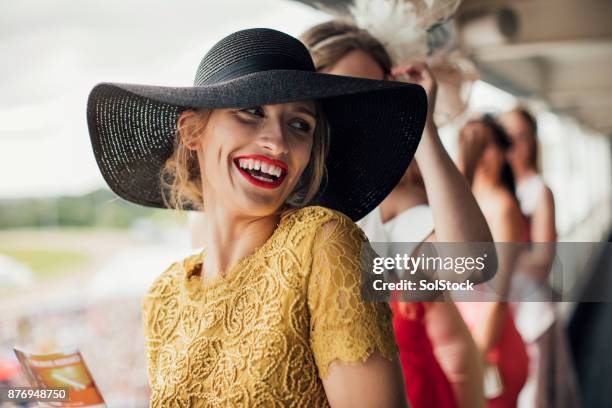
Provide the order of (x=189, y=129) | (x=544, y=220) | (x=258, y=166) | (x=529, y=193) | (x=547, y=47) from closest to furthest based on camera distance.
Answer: (x=258, y=166)
(x=189, y=129)
(x=544, y=220)
(x=529, y=193)
(x=547, y=47)

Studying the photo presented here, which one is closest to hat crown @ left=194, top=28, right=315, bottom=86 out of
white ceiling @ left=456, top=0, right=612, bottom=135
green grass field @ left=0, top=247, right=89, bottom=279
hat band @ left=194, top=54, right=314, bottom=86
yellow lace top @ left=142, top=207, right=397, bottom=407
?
hat band @ left=194, top=54, right=314, bottom=86

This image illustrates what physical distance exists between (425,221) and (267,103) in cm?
51

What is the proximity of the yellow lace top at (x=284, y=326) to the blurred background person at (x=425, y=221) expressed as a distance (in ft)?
1.01

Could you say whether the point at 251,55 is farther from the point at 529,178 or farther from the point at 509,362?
the point at 529,178

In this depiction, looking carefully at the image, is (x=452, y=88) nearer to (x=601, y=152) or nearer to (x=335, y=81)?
(x=335, y=81)

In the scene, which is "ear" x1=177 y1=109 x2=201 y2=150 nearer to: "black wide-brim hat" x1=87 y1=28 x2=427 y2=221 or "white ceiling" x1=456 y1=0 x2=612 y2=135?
"black wide-brim hat" x1=87 y1=28 x2=427 y2=221

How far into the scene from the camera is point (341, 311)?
0.98m

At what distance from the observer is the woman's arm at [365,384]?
966 mm

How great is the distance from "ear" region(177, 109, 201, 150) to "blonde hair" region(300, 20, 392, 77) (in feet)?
1.32

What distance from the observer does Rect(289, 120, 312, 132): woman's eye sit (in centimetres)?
113

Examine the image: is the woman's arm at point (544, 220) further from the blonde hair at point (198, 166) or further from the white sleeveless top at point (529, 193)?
the blonde hair at point (198, 166)

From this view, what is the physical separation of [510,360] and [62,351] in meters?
1.52

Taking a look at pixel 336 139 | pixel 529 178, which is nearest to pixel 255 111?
pixel 336 139

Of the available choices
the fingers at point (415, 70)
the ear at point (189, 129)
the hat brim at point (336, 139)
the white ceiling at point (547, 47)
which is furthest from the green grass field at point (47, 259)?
the white ceiling at point (547, 47)
